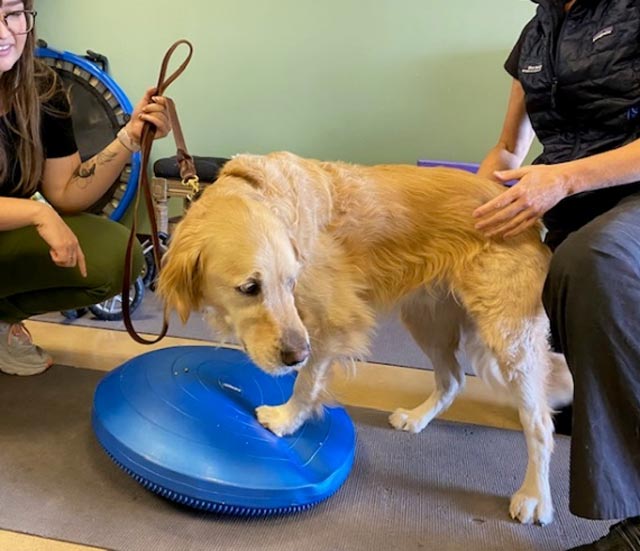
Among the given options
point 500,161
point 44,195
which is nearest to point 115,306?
point 44,195

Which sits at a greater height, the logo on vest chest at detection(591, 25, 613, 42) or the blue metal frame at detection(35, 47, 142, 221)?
the logo on vest chest at detection(591, 25, 613, 42)

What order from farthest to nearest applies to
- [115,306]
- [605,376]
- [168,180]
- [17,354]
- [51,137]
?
[168,180] → [115,306] → [17,354] → [51,137] → [605,376]

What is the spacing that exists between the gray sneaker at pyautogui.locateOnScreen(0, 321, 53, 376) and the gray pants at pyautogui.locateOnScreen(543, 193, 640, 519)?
5.55 ft

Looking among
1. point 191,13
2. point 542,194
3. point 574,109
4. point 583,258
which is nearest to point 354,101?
point 191,13

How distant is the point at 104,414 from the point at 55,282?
51cm

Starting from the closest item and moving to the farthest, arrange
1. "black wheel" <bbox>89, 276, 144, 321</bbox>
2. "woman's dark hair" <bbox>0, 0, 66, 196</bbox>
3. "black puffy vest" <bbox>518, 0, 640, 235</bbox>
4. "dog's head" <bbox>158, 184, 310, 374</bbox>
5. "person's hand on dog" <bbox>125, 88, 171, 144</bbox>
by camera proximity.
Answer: "dog's head" <bbox>158, 184, 310, 374</bbox> < "black puffy vest" <bbox>518, 0, 640, 235</bbox> < "person's hand on dog" <bbox>125, 88, 171, 144</bbox> < "woman's dark hair" <bbox>0, 0, 66, 196</bbox> < "black wheel" <bbox>89, 276, 144, 321</bbox>

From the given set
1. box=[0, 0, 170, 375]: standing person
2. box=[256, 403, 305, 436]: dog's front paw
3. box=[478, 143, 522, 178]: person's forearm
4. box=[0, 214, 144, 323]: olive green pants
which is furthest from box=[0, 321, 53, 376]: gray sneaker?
box=[478, 143, 522, 178]: person's forearm

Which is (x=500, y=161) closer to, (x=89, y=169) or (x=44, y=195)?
(x=89, y=169)

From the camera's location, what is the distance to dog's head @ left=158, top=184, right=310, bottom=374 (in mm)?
1312

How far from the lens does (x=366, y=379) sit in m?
2.30

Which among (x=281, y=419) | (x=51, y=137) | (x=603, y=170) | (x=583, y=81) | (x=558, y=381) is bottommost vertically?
(x=281, y=419)

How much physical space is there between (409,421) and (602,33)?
3.88 ft

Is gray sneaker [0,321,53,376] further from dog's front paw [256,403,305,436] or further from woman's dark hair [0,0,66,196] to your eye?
dog's front paw [256,403,305,436]

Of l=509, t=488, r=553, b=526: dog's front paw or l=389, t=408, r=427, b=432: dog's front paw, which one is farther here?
l=389, t=408, r=427, b=432: dog's front paw
